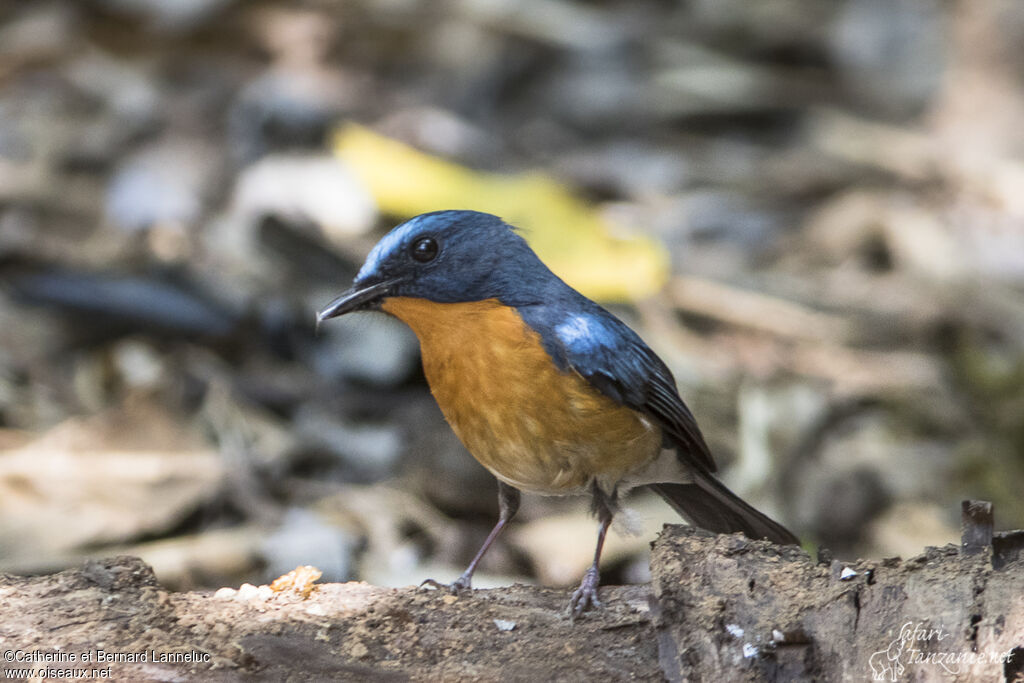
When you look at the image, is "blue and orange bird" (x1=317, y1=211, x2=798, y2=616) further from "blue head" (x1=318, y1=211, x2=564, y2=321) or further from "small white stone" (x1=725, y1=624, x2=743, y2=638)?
"small white stone" (x1=725, y1=624, x2=743, y2=638)

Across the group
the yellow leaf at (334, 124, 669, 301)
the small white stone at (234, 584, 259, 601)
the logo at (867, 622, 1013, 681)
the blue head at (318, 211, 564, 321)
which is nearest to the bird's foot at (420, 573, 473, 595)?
the small white stone at (234, 584, 259, 601)

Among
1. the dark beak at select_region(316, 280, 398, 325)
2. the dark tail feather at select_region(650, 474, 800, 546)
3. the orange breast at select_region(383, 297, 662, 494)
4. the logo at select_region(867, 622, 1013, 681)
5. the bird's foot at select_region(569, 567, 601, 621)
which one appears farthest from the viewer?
the dark tail feather at select_region(650, 474, 800, 546)

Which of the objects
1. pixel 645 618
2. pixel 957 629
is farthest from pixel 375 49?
pixel 957 629

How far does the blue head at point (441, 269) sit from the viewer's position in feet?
11.2

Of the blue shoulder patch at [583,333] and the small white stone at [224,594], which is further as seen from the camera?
the blue shoulder patch at [583,333]

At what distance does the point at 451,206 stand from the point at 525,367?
2.95 metres

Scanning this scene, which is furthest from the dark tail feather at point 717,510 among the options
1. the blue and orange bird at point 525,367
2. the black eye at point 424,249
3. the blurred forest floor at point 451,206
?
the black eye at point 424,249

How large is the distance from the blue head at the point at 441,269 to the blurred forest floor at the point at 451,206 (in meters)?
1.19

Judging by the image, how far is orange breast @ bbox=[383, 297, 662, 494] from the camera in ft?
10.7

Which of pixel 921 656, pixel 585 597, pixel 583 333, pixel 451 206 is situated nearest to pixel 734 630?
pixel 921 656

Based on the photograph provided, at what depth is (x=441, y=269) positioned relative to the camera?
3449 millimetres

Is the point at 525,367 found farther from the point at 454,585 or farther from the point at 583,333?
the point at 454,585

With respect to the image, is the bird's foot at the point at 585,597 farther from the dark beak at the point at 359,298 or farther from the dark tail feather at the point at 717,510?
the dark beak at the point at 359,298

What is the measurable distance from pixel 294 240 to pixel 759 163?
14.2ft
